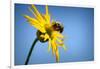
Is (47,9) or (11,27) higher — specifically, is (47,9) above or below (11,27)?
above

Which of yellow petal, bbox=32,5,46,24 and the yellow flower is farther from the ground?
yellow petal, bbox=32,5,46,24

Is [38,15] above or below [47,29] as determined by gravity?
above

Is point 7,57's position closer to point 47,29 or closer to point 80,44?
point 47,29

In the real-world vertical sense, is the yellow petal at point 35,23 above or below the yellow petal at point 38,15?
below

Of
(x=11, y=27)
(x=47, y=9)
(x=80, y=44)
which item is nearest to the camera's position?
(x=11, y=27)

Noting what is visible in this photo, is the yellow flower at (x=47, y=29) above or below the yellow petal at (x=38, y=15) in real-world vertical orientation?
below

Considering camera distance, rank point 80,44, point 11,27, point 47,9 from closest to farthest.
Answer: point 11,27 < point 47,9 < point 80,44

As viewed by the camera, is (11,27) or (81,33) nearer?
(11,27)

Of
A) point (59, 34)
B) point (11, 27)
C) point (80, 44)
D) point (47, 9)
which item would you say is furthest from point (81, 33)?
point (11, 27)
